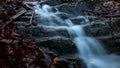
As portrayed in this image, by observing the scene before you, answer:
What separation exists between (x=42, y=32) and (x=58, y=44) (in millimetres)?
758

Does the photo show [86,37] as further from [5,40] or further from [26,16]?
[5,40]

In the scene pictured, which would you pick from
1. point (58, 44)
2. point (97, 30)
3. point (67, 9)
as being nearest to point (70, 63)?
point (58, 44)

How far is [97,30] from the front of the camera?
261 inches

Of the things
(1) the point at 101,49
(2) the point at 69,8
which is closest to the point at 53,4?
(2) the point at 69,8

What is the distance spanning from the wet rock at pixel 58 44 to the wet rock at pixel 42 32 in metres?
0.39

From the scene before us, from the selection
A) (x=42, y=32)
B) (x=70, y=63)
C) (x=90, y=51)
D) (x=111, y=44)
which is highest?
(x=42, y=32)

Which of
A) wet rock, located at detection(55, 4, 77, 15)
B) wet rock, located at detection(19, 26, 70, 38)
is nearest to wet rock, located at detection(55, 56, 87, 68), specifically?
wet rock, located at detection(19, 26, 70, 38)

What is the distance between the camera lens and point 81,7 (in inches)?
378

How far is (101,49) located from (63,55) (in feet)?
4.13

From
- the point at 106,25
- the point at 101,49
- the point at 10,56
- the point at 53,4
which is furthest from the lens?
the point at 53,4

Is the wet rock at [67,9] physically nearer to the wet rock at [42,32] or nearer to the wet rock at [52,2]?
the wet rock at [52,2]

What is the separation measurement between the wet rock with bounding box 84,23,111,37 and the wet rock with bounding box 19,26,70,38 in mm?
680

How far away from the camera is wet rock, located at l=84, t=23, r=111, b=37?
21.6 feet

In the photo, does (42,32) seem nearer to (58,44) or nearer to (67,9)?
(58,44)
